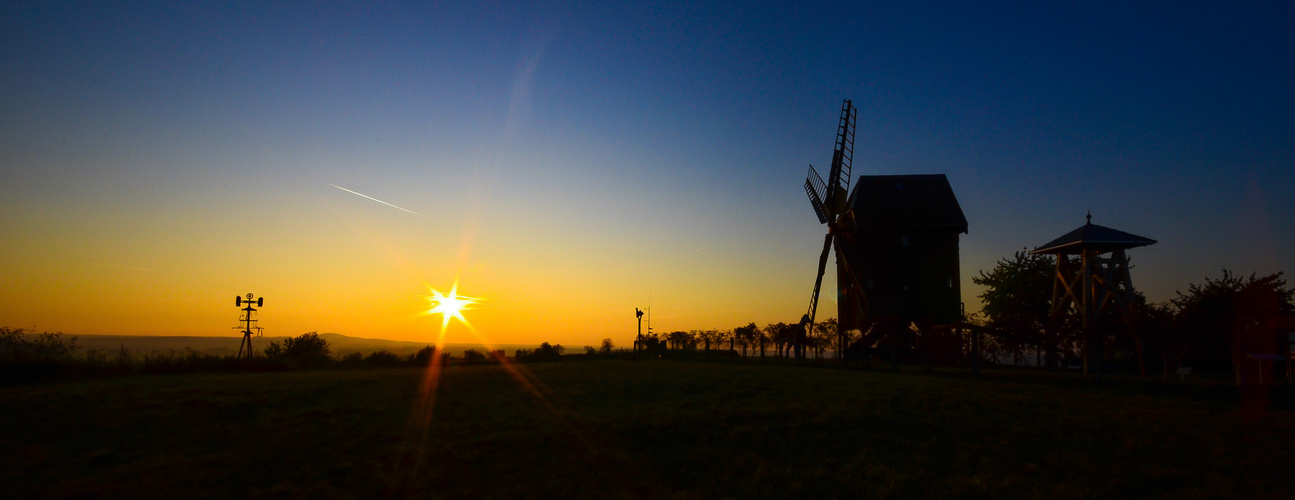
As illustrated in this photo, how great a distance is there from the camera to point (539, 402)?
20.3 metres

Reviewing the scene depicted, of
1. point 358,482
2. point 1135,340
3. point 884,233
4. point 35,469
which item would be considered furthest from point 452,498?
point 884,233

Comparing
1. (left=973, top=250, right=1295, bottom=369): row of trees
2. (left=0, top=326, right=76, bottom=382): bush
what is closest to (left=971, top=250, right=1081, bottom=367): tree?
(left=973, top=250, right=1295, bottom=369): row of trees

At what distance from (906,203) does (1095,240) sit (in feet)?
45.3

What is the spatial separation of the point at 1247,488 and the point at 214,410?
2288 cm

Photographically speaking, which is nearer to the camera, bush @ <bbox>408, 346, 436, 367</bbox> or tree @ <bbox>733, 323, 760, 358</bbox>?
bush @ <bbox>408, 346, 436, 367</bbox>

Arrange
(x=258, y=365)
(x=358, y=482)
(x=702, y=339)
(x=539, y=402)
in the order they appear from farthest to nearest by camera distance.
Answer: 1. (x=702, y=339)
2. (x=258, y=365)
3. (x=539, y=402)
4. (x=358, y=482)

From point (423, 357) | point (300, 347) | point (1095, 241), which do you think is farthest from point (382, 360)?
point (1095, 241)

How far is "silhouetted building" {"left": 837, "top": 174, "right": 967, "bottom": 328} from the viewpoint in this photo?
42.6 metres

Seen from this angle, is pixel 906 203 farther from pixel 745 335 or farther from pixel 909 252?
pixel 745 335

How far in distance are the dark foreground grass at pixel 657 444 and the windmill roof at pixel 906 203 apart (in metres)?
21.9

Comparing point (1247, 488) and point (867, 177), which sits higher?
point (867, 177)

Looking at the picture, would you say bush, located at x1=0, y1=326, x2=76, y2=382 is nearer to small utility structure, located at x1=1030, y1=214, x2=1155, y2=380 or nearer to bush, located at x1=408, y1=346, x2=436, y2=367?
bush, located at x1=408, y1=346, x2=436, y2=367

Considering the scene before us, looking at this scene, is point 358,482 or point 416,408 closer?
point 358,482

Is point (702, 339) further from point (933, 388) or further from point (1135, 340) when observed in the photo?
point (933, 388)
